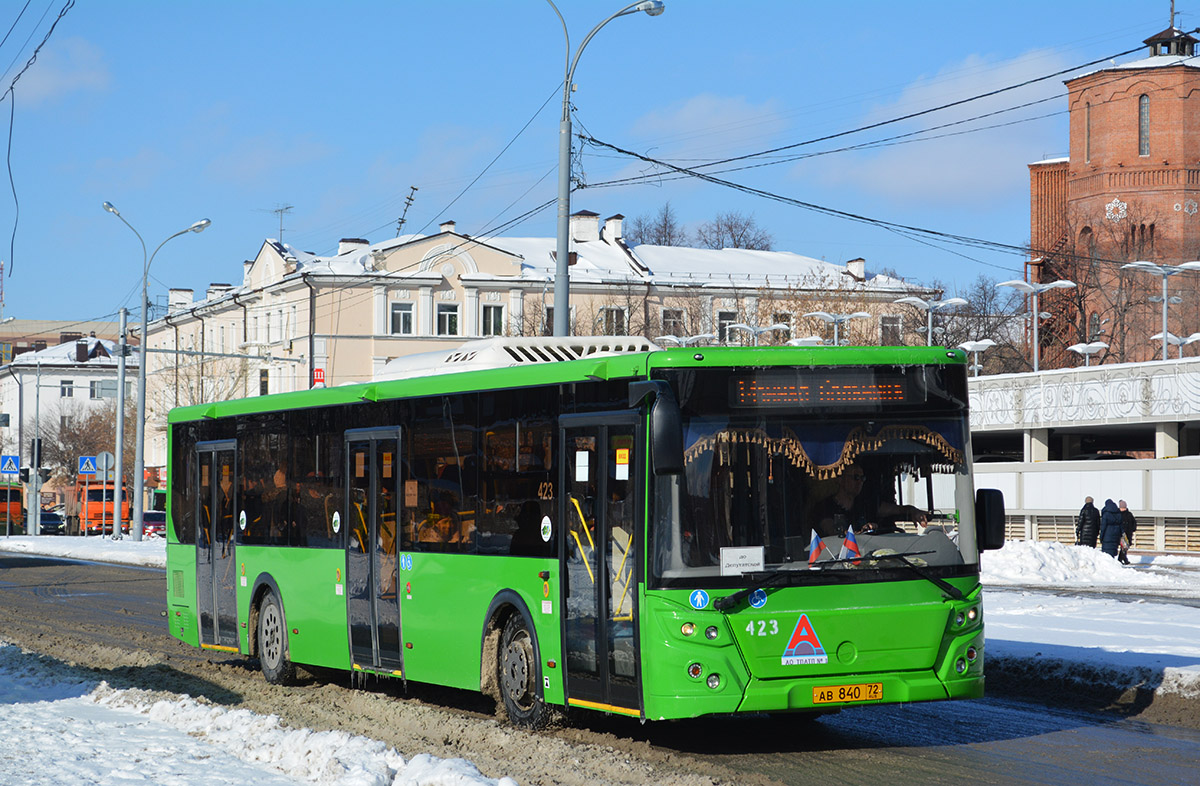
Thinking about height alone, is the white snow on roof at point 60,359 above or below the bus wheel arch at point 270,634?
above

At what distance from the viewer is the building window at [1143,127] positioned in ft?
258

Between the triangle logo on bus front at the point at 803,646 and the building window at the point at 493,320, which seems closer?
the triangle logo on bus front at the point at 803,646

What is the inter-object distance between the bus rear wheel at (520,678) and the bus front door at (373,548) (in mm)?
1620

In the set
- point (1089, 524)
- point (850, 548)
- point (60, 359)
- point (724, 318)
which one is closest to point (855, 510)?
point (850, 548)

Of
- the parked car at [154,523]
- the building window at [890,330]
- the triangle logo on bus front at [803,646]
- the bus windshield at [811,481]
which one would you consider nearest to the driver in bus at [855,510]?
the bus windshield at [811,481]

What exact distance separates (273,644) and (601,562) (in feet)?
18.9

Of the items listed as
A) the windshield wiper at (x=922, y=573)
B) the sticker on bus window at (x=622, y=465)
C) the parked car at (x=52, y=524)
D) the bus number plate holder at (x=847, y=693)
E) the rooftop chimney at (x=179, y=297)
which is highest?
the rooftop chimney at (x=179, y=297)

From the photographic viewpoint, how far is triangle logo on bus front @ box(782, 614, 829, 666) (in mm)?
9141

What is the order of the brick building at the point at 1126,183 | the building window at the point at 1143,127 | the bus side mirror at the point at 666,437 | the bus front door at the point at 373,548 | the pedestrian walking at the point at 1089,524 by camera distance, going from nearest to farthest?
the bus side mirror at the point at 666,437
the bus front door at the point at 373,548
the pedestrian walking at the point at 1089,524
the brick building at the point at 1126,183
the building window at the point at 1143,127

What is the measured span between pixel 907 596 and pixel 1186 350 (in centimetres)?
6766

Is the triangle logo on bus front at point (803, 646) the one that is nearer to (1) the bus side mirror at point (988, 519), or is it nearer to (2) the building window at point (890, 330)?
(1) the bus side mirror at point (988, 519)

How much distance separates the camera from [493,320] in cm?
7356

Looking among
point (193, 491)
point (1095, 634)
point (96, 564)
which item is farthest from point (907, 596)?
point (96, 564)

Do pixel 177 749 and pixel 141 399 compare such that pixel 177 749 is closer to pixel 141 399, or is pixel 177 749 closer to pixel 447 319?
pixel 141 399
